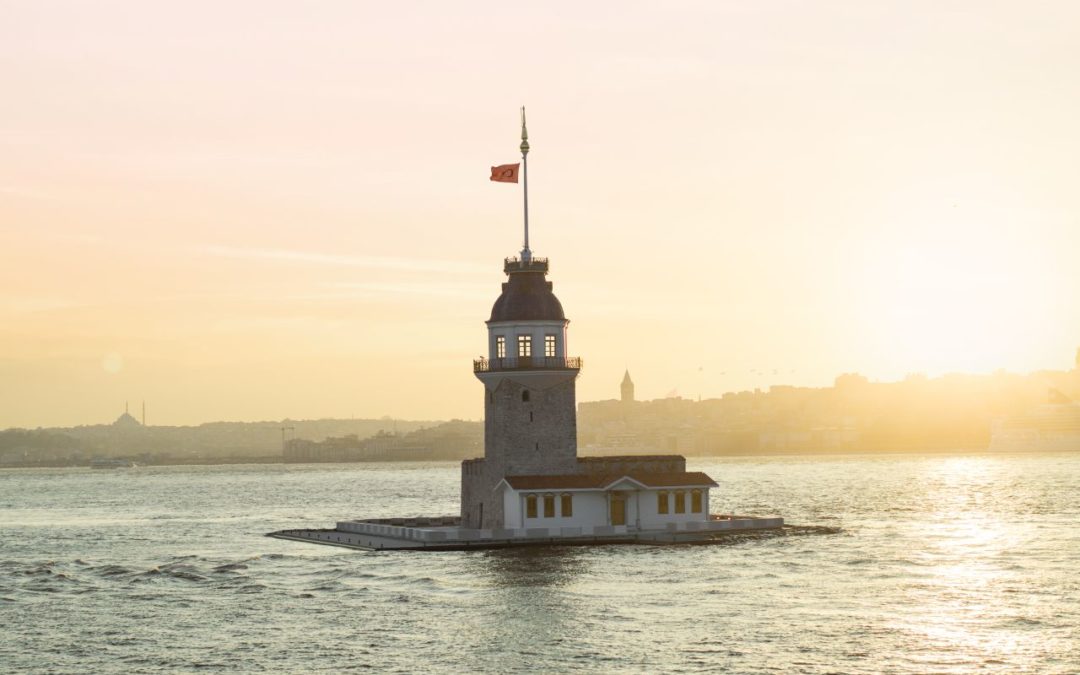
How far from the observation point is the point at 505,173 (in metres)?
80.6

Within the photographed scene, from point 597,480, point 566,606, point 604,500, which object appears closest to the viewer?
point 566,606

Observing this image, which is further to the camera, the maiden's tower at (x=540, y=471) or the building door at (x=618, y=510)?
the building door at (x=618, y=510)

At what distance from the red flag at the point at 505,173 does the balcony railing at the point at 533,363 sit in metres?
8.96

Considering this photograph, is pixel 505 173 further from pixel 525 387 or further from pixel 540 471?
pixel 540 471

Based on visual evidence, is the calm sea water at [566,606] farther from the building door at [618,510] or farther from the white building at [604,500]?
the building door at [618,510]

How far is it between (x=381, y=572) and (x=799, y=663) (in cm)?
2827

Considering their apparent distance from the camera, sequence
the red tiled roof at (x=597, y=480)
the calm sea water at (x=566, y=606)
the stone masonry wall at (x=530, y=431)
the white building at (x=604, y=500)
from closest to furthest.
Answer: the calm sea water at (x=566, y=606), the white building at (x=604, y=500), the red tiled roof at (x=597, y=480), the stone masonry wall at (x=530, y=431)

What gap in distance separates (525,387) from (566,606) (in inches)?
836

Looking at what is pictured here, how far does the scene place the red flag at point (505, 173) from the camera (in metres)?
80.4

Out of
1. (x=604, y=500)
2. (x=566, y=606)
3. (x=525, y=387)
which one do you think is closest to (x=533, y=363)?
(x=525, y=387)

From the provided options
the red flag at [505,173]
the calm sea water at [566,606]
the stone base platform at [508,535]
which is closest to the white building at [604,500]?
the stone base platform at [508,535]

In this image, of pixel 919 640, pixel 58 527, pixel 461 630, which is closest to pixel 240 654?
pixel 461 630

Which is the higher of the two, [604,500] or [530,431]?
[530,431]

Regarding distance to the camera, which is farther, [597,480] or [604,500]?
[604,500]
